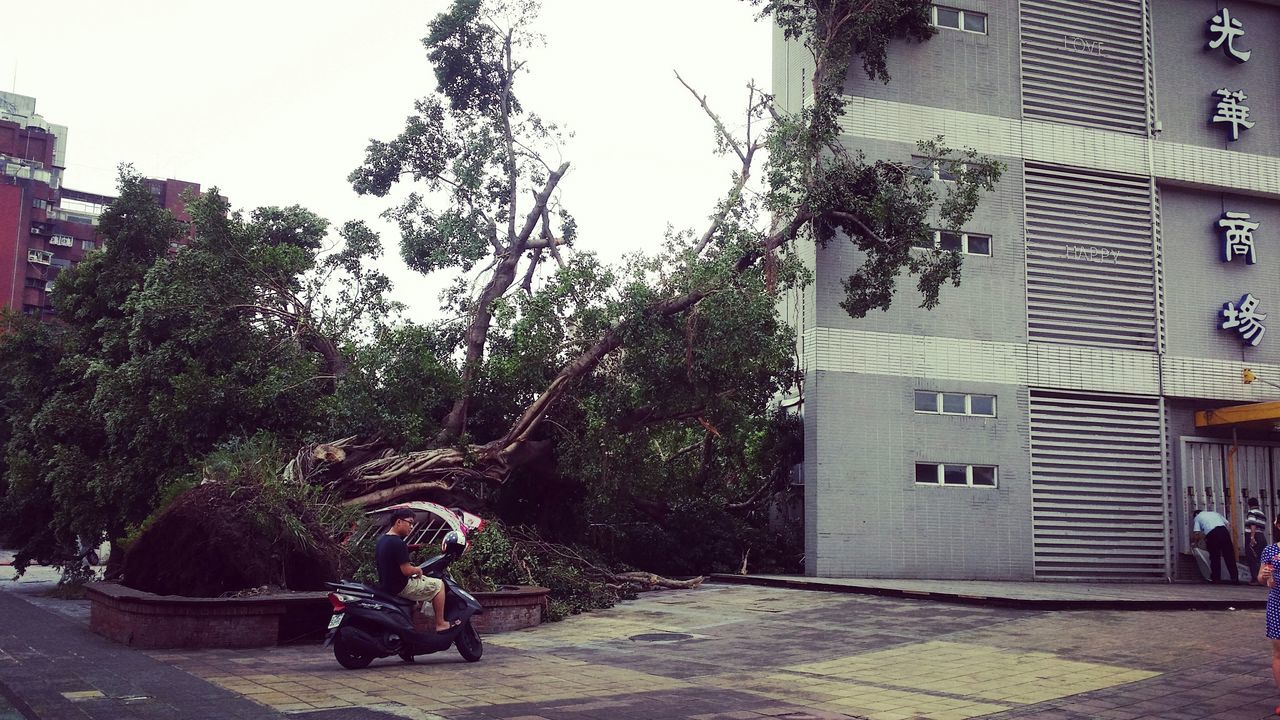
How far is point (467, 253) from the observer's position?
20.9m

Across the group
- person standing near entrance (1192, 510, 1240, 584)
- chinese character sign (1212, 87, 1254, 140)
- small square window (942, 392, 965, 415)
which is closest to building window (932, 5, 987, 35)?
chinese character sign (1212, 87, 1254, 140)

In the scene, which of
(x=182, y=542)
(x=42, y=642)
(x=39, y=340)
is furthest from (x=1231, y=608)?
(x=39, y=340)

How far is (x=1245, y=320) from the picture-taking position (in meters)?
19.4

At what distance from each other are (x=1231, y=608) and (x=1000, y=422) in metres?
5.47

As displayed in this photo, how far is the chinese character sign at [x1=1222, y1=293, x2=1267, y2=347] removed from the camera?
19406mm

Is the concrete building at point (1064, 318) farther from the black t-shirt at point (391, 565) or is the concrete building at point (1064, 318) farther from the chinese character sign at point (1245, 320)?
the black t-shirt at point (391, 565)

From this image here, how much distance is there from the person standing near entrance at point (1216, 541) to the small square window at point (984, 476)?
12.5 ft

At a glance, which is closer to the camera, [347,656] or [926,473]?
[347,656]

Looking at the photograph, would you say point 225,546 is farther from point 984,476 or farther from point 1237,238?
point 1237,238

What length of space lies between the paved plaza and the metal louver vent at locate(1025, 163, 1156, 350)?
7328 millimetres

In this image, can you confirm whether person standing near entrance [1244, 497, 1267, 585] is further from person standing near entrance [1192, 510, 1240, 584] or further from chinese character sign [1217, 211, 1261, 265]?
chinese character sign [1217, 211, 1261, 265]

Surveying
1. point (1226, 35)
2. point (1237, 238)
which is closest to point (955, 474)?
point (1237, 238)

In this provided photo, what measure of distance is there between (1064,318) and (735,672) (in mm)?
12637

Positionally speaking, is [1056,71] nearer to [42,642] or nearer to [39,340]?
[42,642]
